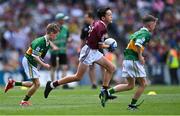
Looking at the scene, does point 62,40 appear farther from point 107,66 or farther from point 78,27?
point 107,66

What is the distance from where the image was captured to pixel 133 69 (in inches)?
657

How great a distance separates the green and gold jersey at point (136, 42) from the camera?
1656 centimetres

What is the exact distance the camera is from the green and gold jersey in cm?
1656

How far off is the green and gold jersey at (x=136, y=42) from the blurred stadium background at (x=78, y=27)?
14.0 metres

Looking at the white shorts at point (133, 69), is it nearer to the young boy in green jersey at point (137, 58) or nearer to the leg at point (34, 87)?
the young boy in green jersey at point (137, 58)

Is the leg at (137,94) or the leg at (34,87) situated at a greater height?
the leg at (34,87)

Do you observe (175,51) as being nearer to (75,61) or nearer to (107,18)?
(75,61)

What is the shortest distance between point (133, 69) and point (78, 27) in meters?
17.3

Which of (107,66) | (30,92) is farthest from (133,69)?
(30,92)

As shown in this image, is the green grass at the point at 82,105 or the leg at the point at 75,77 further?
the leg at the point at 75,77

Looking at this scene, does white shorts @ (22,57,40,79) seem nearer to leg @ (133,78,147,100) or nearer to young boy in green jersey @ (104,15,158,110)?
young boy in green jersey @ (104,15,158,110)

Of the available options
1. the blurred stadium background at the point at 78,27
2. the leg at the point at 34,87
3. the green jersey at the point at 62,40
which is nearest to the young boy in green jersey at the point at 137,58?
the leg at the point at 34,87

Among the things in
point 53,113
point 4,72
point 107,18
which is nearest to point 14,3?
point 4,72

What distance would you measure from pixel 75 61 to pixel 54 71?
6.21 m
